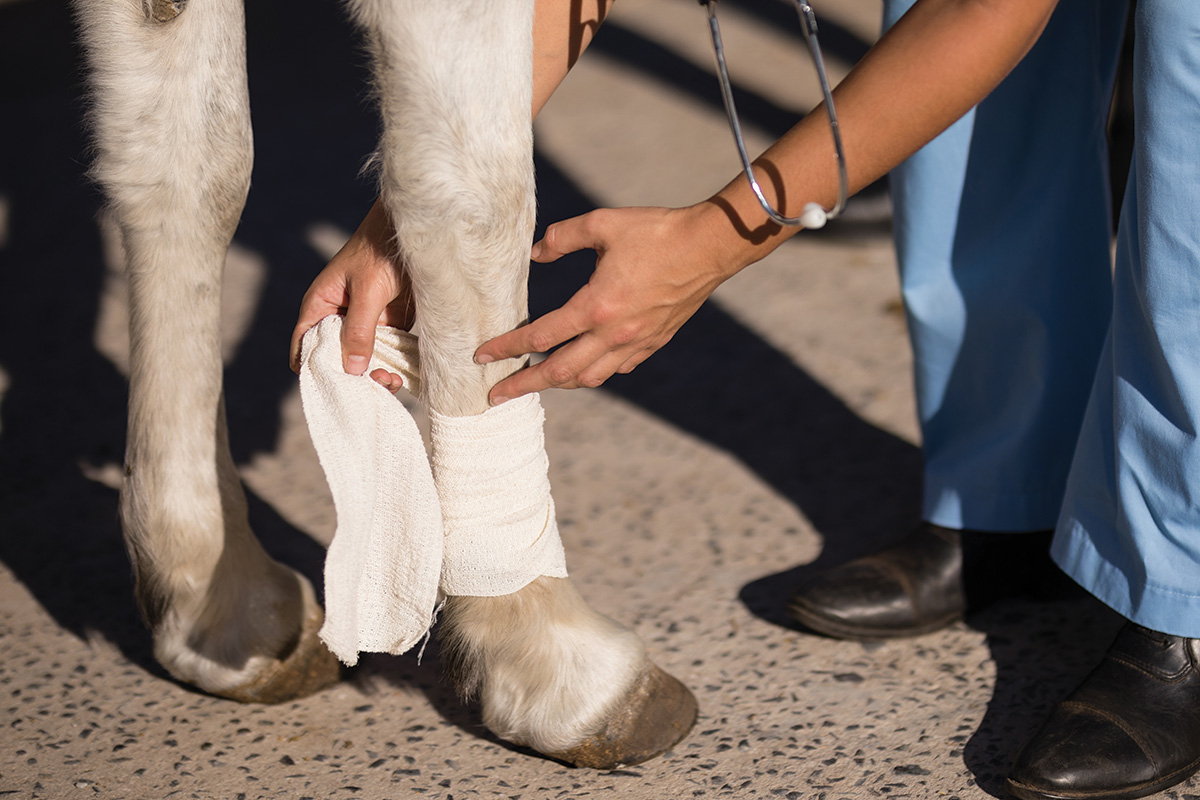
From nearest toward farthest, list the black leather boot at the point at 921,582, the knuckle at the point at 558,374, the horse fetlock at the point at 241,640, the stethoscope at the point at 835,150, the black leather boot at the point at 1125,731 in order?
the stethoscope at the point at 835,150
the knuckle at the point at 558,374
the black leather boot at the point at 1125,731
the horse fetlock at the point at 241,640
the black leather boot at the point at 921,582

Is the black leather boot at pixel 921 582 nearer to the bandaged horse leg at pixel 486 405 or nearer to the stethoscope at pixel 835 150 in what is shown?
the bandaged horse leg at pixel 486 405

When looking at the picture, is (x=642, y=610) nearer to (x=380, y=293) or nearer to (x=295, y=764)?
(x=295, y=764)

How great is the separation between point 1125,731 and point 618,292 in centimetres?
80

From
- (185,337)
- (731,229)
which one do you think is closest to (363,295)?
(185,337)

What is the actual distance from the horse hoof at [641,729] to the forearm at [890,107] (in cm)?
54

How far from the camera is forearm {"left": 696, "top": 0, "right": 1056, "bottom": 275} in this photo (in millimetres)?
1146

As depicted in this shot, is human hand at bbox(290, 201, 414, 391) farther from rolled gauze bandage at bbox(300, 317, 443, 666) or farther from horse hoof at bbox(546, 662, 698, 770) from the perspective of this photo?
horse hoof at bbox(546, 662, 698, 770)

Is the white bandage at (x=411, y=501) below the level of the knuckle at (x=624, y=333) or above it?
below

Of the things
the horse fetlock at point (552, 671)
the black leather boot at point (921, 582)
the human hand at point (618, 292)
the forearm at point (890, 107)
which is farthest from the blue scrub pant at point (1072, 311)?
the horse fetlock at point (552, 671)

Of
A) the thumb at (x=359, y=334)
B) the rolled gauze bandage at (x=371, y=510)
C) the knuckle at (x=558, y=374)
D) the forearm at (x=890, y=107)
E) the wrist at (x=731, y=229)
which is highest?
the forearm at (x=890, y=107)

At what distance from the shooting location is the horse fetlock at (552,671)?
53.0 inches

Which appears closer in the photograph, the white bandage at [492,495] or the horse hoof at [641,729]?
the white bandage at [492,495]

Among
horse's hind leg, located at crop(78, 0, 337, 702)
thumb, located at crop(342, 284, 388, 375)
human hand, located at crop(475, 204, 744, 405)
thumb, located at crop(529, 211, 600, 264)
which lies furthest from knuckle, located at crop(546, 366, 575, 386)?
A: horse's hind leg, located at crop(78, 0, 337, 702)

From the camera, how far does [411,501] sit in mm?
1265
